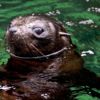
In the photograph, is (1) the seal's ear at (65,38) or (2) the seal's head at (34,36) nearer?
(2) the seal's head at (34,36)

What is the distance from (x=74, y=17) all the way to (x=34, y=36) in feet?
11.5

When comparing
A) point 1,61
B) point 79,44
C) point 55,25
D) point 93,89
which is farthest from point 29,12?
point 93,89

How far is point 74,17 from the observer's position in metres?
9.21

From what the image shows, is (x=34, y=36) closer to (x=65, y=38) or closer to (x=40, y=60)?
(x=40, y=60)

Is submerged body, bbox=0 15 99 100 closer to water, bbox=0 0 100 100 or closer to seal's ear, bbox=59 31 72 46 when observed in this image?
seal's ear, bbox=59 31 72 46

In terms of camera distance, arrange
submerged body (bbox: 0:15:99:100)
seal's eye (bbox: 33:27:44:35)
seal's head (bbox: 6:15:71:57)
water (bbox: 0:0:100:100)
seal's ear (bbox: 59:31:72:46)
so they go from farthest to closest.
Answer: water (bbox: 0:0:100:100), seal's ear (bbox: 59:31:72:46), seal's eye (bbox: 33:27:44:35), seal's head (bbox: 6:15:71:57), submerged body (bbox: 0:15:99:100)

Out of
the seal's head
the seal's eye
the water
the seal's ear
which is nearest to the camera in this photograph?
the seal's head

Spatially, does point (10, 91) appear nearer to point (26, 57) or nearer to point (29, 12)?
point (26, 57)

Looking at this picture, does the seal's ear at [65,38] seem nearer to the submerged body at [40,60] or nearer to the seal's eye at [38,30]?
the submerged body at [40,60]

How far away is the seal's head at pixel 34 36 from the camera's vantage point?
18.5 feet

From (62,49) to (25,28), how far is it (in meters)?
0.70

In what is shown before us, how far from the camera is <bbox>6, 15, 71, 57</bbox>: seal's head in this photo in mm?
5645

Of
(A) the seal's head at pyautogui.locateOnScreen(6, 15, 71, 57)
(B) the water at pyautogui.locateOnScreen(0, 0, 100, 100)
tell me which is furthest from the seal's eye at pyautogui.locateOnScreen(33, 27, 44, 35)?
(B) the water at pyautogui.locateOnScreen(0, 0, 100, 100)

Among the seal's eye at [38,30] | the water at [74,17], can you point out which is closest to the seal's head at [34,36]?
the seal's eye at [38,30]
